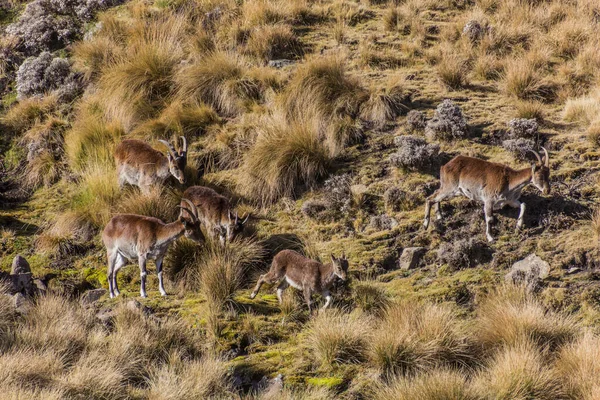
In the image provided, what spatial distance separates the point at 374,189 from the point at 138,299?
4.49 metres

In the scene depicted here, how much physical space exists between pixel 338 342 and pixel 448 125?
5664 millimetres

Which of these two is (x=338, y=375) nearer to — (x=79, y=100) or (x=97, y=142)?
(x=97, y=142)

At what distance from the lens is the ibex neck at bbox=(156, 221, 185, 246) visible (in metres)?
10.6

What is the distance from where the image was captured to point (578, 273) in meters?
9.90

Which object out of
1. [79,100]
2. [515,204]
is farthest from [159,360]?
[79,100]

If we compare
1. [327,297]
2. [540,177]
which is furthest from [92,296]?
[540,177]

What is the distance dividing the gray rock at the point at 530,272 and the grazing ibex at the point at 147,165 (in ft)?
19.2

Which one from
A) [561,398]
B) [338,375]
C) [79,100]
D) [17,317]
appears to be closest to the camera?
[561,398]

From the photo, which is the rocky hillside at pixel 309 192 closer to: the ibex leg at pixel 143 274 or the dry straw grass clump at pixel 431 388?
the dry straw grass clump at pixel 431 388

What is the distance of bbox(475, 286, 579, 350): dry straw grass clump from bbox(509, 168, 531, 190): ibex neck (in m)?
2.02

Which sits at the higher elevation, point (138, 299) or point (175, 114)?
point (175, 114)

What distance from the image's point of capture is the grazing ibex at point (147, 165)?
12516 mm

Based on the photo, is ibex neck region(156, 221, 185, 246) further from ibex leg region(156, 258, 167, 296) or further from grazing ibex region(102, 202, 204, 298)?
ibex leg region(156, 258, 167, 296)

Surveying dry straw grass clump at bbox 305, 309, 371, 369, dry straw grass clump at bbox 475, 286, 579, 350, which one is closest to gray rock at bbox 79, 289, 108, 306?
dry straw grass clump at bbox 305, 309, 371, 369
